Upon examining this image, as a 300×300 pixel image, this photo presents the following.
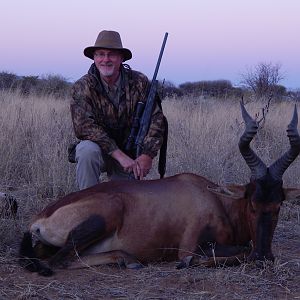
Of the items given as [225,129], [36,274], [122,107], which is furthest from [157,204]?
[225,129]

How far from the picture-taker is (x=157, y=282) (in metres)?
5.05

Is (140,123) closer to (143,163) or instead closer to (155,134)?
(155,134)

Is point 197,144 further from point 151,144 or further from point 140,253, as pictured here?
point 140,253

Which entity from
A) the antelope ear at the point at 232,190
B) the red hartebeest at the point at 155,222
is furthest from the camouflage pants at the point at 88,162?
the antelope ear at the point at 232,190

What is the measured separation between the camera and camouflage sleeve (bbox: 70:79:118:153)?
677 centimetres

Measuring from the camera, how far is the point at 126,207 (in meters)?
5.73

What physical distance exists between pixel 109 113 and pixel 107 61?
1.80 ft

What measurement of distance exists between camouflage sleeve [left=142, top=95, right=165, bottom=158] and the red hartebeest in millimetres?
1062

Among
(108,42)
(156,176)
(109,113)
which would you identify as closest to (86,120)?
(109,113)

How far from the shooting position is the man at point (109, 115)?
677cm

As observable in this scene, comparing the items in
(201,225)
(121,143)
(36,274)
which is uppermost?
(121,143)

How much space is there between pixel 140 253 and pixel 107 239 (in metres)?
0.31

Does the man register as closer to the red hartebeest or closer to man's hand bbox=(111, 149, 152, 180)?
man's hand bbox=(111, 149, 152, 180)

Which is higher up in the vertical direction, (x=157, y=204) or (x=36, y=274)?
(x=157, y=204)
